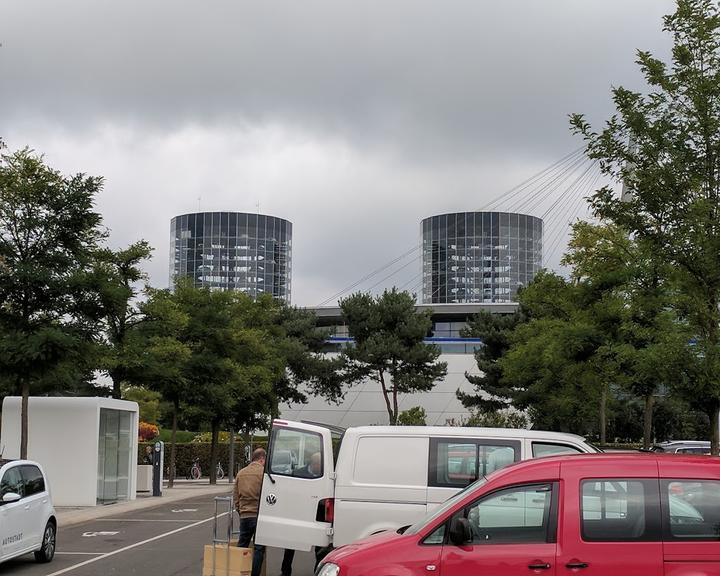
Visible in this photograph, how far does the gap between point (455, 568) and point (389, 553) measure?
552 millimetres

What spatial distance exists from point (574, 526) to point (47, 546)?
10804 millimetres

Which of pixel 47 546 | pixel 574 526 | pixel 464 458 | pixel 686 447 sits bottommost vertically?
pixel 47 546

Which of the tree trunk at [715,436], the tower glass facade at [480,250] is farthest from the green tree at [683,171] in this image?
the tower glass facade at [480,250]

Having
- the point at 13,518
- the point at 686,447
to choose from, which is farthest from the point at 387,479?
the point at 686,447

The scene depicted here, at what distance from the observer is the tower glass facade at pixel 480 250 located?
182625 mm

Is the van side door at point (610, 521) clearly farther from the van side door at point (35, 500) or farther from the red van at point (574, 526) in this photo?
the van side door at point (35, 500)

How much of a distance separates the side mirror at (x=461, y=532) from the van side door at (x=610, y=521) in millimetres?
720

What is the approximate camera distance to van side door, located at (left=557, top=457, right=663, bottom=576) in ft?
26.0

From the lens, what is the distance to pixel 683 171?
17.4 meters

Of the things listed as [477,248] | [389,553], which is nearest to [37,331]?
[389,553]

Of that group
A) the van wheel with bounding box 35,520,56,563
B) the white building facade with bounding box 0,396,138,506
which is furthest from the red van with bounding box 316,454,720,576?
the white building facade with bounding box 0,396,138,506

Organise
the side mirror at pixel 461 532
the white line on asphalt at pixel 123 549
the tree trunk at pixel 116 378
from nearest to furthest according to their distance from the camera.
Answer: the side mirror at pixel 461 532
the white line on asphalt at pixel 123 549
the tree trunk at pixel 116 378

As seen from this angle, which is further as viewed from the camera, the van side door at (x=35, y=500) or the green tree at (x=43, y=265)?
the green tree at (x=43, y=265)

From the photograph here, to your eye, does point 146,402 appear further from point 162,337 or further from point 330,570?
point 330,570
